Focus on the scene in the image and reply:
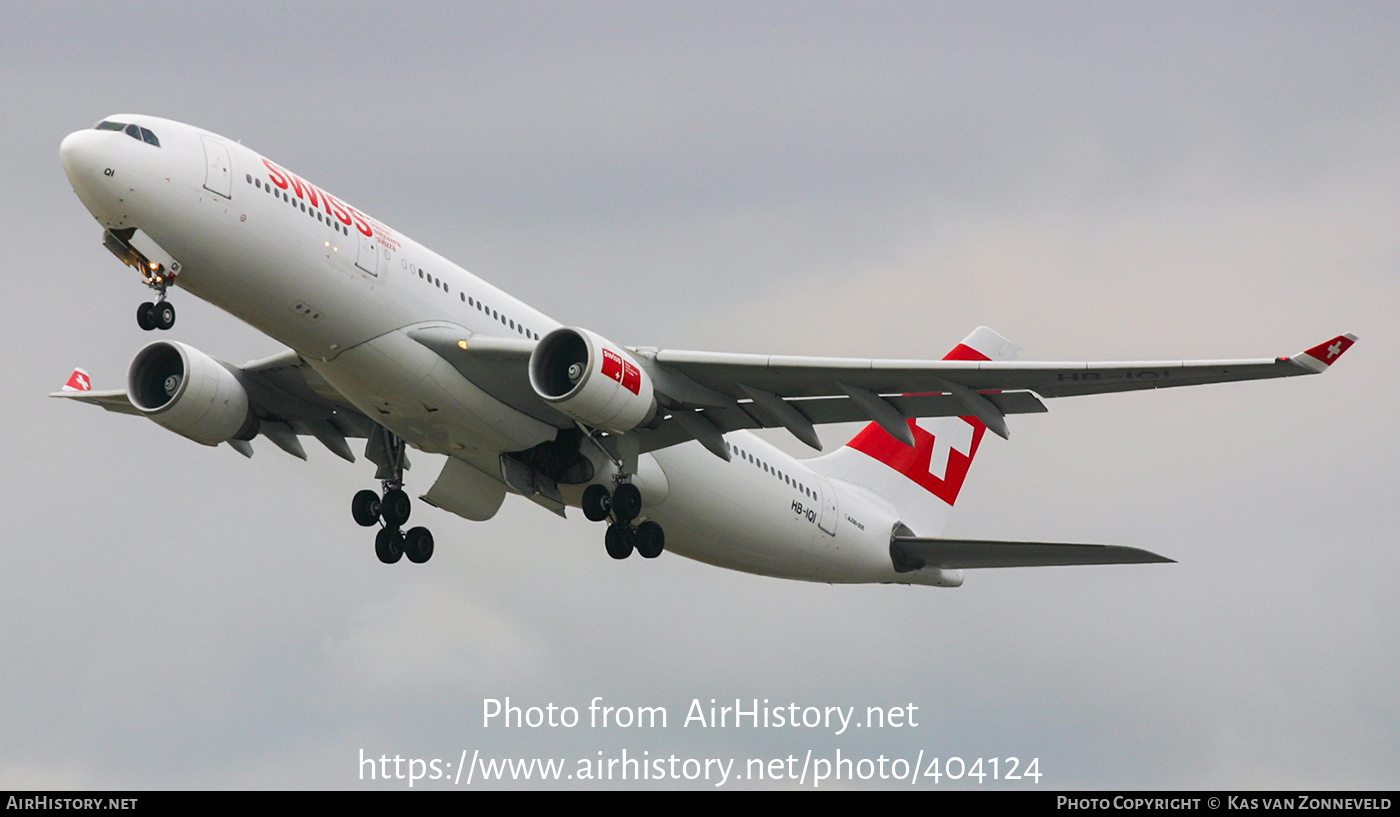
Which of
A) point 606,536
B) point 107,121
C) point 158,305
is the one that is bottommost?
point 606,536

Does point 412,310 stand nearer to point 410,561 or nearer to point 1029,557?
point 410,561

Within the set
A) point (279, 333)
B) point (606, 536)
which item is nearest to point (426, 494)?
point (606, 536)

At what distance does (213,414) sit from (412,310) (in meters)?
5.69

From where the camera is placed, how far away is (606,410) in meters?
27.2

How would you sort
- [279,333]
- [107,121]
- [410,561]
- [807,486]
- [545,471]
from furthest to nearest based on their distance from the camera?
[807,486] → [410,561] → [545,471] → [279,333] → [107,121]

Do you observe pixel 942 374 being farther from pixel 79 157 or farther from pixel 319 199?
pixel 79 157

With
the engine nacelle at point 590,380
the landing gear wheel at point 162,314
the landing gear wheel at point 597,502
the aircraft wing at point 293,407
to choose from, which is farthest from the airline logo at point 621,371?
the landing gear wheel at point 162,314

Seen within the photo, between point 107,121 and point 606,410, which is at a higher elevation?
point 107,121

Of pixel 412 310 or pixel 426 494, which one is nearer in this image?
pixel 412 310

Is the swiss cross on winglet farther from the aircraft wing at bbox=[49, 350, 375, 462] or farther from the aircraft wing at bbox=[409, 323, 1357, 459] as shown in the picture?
the aircraft wing at bbox=[409, 323, 1357, 459]

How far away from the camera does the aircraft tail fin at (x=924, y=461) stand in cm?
3797

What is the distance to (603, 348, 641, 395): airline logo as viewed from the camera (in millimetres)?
27156

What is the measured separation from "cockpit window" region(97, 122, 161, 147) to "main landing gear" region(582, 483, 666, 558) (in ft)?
31.6

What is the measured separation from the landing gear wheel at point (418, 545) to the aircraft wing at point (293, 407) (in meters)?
2.15
